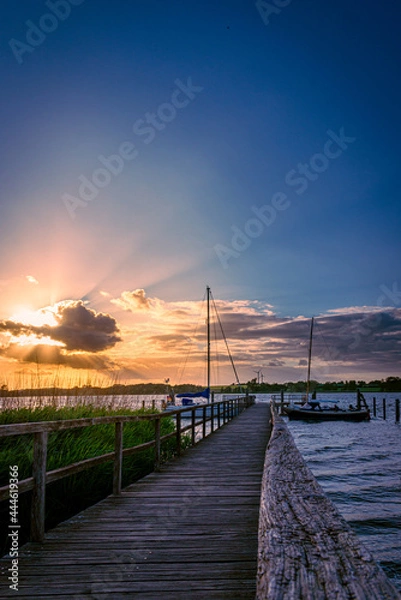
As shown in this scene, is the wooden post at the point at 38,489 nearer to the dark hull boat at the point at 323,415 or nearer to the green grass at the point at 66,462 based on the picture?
the green grass at the point at 66,462

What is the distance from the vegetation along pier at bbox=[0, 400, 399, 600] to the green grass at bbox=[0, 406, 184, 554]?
62 centimetres

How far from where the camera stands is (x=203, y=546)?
4633 millimetres

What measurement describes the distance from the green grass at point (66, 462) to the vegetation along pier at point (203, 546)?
62 centimetres

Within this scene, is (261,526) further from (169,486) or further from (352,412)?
(352,412)

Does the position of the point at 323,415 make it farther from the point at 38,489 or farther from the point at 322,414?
the point at 38,489

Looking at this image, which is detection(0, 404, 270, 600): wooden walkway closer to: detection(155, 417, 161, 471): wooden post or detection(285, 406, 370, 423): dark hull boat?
detection(155, 417, 161, 471): wooden post

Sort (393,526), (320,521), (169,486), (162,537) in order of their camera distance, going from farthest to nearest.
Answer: (393,526), (169,486), (162,537), (320,521)

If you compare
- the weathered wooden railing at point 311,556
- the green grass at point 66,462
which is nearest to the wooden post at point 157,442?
the green grass at point 66,462

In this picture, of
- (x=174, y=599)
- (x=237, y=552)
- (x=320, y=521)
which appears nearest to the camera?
(x=320, y=521)

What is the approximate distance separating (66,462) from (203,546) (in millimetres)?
3540

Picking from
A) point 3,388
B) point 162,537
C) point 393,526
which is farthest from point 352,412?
point 162,537

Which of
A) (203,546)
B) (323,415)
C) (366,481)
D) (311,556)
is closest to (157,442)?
(203,546)

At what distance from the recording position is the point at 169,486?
784cm

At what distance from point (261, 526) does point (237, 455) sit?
9050 mm
